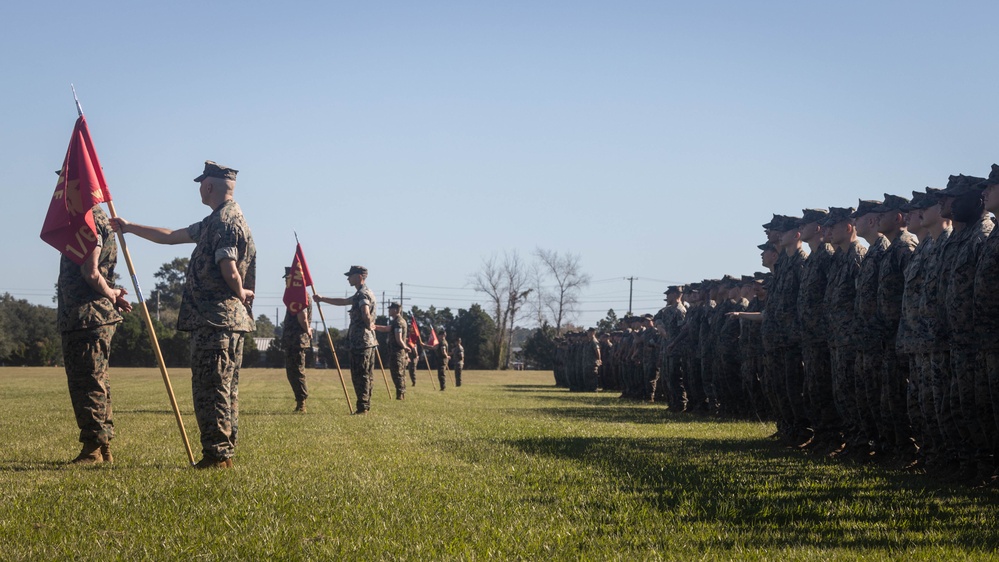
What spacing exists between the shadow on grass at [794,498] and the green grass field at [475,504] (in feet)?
0.07

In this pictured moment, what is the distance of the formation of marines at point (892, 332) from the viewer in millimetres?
8453

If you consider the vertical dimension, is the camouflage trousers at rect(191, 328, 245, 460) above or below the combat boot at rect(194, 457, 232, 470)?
above

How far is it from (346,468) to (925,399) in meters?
5.21

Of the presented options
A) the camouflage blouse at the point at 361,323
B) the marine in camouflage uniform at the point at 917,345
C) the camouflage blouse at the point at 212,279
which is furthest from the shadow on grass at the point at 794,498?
the camouflage blouse at the point at 361,323

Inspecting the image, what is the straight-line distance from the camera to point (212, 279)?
873 cm

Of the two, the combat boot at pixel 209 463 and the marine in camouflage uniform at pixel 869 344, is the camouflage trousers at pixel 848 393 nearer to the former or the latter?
the marine in camouflage uniform at pixel 869 344

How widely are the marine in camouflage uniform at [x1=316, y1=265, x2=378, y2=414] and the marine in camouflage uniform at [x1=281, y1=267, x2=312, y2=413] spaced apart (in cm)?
113

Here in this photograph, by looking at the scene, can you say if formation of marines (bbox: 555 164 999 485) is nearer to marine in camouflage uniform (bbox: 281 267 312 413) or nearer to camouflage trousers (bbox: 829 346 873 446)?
camouflage trousers (bbox: 829 346 873 446)

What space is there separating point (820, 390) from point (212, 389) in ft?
22.3

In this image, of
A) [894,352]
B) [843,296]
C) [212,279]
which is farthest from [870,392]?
[212,279]

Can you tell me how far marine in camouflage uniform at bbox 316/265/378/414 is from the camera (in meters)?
17.5

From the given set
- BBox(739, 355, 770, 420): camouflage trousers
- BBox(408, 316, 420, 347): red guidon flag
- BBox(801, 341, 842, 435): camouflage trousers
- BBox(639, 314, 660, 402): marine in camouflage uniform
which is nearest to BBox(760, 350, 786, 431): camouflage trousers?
BBox(801, 341, 842, 435): camouflage trousers

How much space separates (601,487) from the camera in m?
7.70

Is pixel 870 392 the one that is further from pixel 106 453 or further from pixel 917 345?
pixel 106 453
